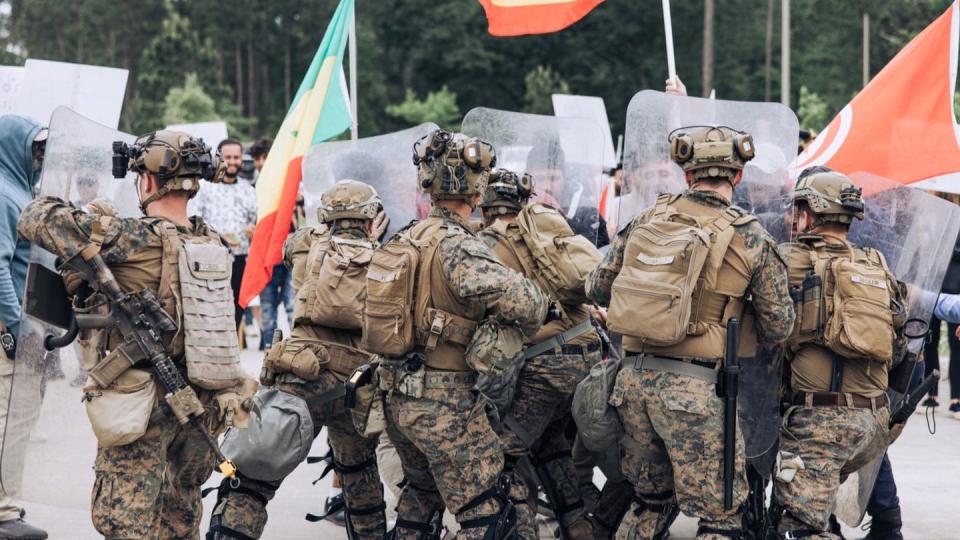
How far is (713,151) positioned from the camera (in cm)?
519

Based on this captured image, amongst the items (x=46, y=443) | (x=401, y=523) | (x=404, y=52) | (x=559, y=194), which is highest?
(x=404, y=52)

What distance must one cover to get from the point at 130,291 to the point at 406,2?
55.5 meters

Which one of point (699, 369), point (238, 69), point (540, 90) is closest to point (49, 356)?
point (699, 369)

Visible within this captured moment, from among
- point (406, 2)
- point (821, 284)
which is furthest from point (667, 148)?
point (406, 2)

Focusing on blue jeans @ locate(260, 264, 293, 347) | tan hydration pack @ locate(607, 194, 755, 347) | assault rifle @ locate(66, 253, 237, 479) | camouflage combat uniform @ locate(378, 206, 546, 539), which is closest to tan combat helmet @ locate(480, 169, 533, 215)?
camouflage combat uniform @ locate(378, 206, 546, 539)

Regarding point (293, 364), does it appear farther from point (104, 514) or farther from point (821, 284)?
point (821, 284)

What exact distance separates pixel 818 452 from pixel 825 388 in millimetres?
304

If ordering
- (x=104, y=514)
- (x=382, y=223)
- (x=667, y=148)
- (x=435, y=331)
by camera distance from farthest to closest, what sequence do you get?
(x=382, y=223)
(x=667, y=148)
(x=435, y=331)
(x=104, y=514)

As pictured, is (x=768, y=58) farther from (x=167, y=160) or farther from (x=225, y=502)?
(x=167, y=160)

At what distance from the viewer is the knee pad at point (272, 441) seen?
5730 millimetres

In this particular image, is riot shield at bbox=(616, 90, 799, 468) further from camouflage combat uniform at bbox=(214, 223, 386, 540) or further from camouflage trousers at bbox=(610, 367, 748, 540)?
camouflage combat uniform at bbox=(214, 223, 386, 540)

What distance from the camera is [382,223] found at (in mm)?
6910

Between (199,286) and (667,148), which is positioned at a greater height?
(667,148)

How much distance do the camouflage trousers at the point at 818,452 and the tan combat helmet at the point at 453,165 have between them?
185cm
